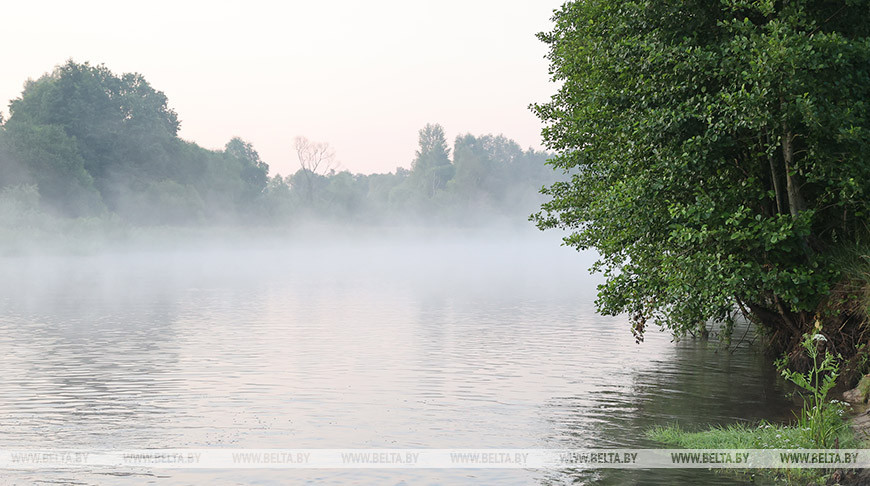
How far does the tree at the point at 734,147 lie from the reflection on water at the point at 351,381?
2871 millimetres

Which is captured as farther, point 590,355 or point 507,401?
point 590,355

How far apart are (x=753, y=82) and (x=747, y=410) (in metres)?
6.91

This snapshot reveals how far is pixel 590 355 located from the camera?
28672mm

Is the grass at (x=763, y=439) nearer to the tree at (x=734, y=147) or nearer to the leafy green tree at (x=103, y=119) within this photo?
the tree at (x=734, y=147)

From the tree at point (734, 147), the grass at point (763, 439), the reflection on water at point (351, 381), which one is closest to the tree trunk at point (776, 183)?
the tree at point (734, 147)

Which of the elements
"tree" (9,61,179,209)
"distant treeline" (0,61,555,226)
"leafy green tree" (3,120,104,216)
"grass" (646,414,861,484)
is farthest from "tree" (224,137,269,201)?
"grass" (646,414,861,484)

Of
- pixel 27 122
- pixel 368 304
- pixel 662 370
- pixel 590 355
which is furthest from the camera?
pixel 27 122

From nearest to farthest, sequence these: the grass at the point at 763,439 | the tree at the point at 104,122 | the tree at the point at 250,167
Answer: the grass at the point at 763,439 < the tree at the point at 104,122 < the tree at the point at 250,167

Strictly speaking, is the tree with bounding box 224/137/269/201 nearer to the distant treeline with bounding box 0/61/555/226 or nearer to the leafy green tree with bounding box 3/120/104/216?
the distant treeline with bounding box 0/61/555/226

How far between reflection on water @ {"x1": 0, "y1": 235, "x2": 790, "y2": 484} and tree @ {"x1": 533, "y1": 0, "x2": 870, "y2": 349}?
287cm

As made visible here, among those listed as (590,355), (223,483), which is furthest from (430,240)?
(223,483)

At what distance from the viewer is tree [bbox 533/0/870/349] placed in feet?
60.6

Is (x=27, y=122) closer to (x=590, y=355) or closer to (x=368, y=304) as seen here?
(x=368, y=304)

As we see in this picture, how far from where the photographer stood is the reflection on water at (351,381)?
1719 cm
